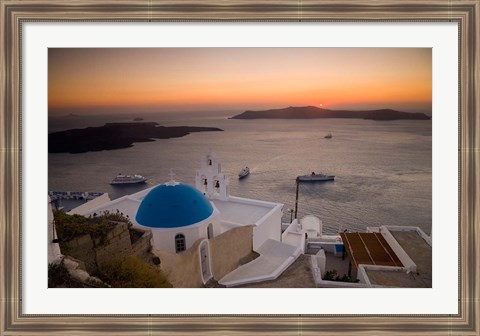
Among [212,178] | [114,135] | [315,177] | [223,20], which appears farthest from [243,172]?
[223,20]

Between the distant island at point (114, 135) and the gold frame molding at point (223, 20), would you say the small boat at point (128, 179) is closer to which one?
the distant island at point (114, 135)

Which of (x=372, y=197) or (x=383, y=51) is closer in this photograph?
(x=383, y=51)

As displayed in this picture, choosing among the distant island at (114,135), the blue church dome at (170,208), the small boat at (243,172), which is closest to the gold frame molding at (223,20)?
the distant island at (114,135)

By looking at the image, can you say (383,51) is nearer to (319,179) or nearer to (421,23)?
(421,23)

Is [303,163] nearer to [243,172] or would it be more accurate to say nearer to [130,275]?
[243,172]

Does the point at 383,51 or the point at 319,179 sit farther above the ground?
the point at 383,51

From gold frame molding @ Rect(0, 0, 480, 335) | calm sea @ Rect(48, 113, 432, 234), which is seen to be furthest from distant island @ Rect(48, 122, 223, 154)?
gold frame molding @ Rect(0, 0, 480, 335)

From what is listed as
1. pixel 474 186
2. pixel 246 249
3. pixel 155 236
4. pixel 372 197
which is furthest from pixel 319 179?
pixel 474 186
